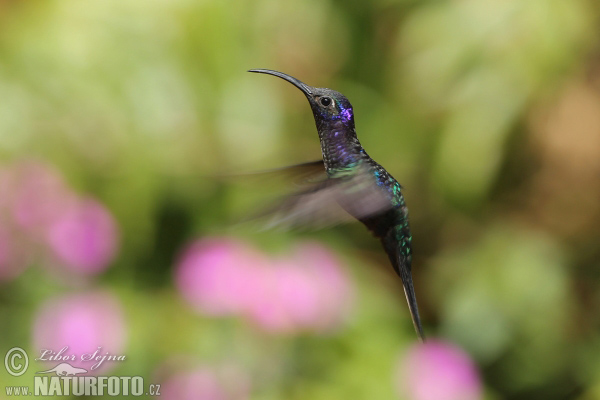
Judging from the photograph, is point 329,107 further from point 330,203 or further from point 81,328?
point 81,328

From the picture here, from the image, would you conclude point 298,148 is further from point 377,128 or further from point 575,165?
point 575,165

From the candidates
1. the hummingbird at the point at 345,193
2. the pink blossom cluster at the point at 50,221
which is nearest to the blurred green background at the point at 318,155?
the pink blossom cluster at the point at 50,221

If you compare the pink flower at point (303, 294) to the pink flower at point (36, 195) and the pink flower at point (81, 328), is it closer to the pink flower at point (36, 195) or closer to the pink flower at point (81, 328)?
the pink flower at point (81, 328)

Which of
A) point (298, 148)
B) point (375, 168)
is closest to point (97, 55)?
point (298, 148)

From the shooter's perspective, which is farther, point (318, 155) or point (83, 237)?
point (318, 155)

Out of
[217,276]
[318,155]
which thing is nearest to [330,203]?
[217,276]

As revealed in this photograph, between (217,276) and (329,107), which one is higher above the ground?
(329,107)

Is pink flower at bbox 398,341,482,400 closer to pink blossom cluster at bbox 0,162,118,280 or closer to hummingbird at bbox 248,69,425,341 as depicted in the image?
pink blossom cluster at bbox 0,162,118,280
